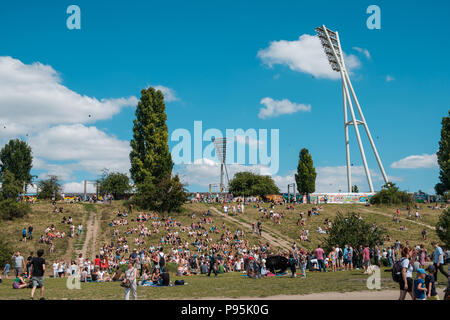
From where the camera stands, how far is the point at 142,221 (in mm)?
47125

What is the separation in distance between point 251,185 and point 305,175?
1336 cm

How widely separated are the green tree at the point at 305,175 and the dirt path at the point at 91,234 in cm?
5522

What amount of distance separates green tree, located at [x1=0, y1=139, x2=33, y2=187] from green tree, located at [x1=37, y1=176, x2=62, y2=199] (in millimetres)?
10012

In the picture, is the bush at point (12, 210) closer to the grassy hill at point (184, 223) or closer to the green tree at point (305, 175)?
the grassy hill at point (184, 223)

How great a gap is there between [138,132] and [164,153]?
5605mm

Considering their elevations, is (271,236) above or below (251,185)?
below

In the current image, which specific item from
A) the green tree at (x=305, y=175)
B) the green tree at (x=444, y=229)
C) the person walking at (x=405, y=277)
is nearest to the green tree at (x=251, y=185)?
the green tree at (x=305, y=175)

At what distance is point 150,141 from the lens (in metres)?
65.1

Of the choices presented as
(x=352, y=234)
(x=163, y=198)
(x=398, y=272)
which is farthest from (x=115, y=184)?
(x=398, y=272)

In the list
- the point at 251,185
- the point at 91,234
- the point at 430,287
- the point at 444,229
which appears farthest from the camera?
the point at 251,185

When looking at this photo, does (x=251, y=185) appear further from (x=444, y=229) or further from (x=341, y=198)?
(x=444, y=229)

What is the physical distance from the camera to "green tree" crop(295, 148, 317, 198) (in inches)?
3691

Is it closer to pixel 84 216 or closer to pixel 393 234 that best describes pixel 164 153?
pixel 84 216
